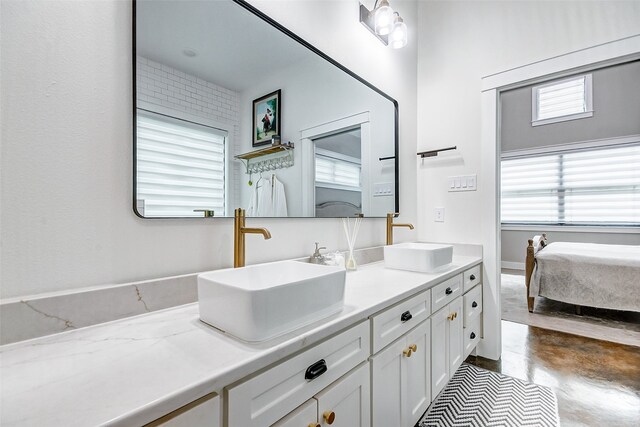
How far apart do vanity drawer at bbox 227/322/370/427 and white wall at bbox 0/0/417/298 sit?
545 millimetres

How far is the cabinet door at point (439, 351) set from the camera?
1.46 m

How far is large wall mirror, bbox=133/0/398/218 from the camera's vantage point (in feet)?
3.30

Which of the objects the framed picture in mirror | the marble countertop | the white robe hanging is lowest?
the marble countertop

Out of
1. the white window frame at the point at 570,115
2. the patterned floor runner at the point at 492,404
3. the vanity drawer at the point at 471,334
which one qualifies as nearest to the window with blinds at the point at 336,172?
the vanity drawer at the point at 471,334

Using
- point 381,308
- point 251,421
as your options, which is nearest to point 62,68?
point 251,421

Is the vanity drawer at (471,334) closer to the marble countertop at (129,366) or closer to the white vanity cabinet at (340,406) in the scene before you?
the white vanity cabinet at (340,406)

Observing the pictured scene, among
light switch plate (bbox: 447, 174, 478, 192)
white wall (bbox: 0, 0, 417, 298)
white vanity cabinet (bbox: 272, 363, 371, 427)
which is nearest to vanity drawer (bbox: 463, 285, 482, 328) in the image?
light switch plate (bbox: 447, 174, 478, 192)

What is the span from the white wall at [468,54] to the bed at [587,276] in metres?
1.78

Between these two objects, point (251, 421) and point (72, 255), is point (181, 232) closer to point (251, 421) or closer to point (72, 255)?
point (72, 255)

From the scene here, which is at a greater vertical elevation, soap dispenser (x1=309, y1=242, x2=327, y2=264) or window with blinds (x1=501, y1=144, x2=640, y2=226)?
window with blinds (x1=501, y1=144, x2=640, y2=226)

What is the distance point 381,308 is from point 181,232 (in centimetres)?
74

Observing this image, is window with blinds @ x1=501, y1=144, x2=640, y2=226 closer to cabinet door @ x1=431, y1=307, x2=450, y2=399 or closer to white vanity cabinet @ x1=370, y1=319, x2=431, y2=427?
cabinet door @ x1=431, y1=307, x2=450, y2=399

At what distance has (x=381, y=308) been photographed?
106 centimetres

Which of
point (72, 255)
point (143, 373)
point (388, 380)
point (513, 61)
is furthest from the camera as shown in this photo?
point (513, 61)
